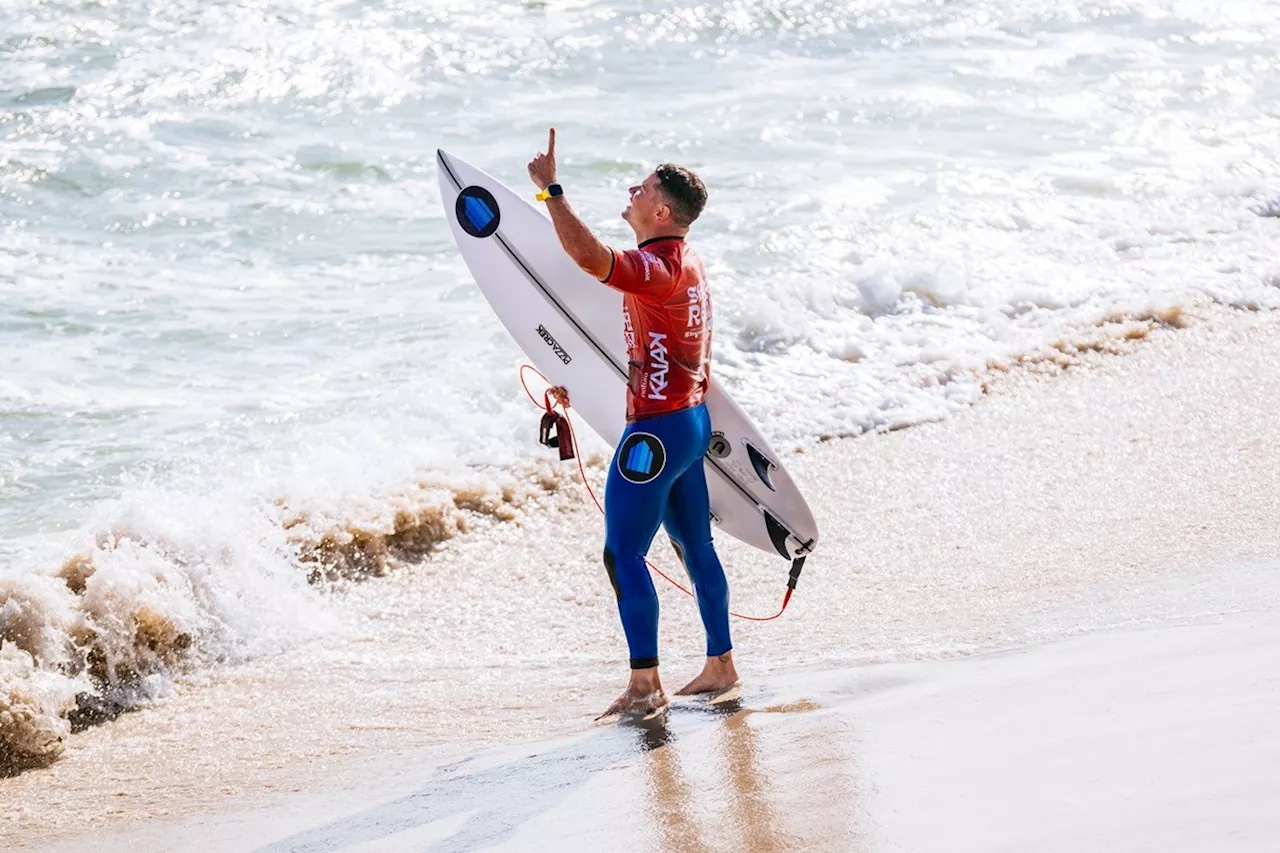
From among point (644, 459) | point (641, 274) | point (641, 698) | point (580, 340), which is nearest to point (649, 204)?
point (641, 274)

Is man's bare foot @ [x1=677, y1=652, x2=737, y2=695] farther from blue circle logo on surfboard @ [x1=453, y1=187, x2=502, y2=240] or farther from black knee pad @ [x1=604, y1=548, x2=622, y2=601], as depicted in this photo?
blue circle logo on surfboard @ [x1=453, y1=187, x2=502, y2=240]

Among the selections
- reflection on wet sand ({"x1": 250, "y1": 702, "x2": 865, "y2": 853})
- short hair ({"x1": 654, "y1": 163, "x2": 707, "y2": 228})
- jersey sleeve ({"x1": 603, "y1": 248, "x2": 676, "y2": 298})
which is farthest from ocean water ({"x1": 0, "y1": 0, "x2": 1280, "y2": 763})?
short hair ({"x1": 654, "y1": 163, "x2": 707, "y2": 228})

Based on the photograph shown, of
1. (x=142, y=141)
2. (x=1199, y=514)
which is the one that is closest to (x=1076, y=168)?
(x=1199, y=514)

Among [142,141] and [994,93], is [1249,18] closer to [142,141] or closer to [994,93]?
[994,93]

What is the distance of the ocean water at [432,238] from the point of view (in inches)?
243

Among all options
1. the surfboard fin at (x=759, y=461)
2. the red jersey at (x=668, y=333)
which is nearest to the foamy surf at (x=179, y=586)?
the surfboard fin at (x=759, y=461)

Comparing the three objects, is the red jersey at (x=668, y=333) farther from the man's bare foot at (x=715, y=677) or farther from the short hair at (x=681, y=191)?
the man's bare foot at (x=715, y=677)

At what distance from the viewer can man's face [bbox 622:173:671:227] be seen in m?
4.00

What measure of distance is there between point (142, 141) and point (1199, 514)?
976 cm

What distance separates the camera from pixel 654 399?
4145 millimetres

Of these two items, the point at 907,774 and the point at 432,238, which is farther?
the point at 432,238

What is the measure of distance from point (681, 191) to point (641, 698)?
4.85 feet

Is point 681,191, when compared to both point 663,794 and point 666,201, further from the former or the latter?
point 663,794

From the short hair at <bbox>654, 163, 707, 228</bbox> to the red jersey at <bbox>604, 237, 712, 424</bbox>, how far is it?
0.08m
